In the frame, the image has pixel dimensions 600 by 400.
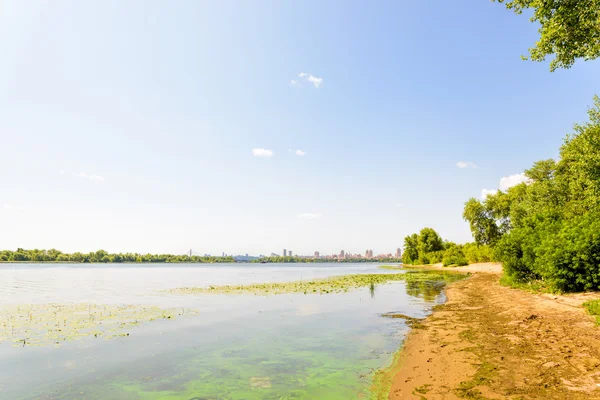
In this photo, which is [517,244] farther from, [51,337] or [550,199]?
[51,337]

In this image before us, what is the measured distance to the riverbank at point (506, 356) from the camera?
25.8 feet

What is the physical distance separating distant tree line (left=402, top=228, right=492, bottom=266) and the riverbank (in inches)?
2690

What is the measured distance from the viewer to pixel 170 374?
10.6 m

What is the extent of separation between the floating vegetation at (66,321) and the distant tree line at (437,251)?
76.3 m

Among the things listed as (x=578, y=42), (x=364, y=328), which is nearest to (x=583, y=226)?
(x=578, y=42)

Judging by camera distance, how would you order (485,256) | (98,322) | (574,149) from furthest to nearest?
1. (485,256)
2. (574,149)
3. (98,322)

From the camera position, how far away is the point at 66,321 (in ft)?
63.0

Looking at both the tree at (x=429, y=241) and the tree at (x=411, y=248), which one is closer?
the tree at (x=429, y=241)

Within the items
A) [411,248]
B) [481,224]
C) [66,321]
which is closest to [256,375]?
[66,321]

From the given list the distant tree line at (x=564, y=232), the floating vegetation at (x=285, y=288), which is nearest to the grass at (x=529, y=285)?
the distant tree line at (x=564, y=232)

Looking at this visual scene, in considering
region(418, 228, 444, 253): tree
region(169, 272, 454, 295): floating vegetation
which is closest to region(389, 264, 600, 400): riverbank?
region(169, 272, 454, 295): floating vegetation

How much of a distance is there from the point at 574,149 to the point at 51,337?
4420 centimetres

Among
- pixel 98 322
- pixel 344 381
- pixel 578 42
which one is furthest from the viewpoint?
pixel 98 322

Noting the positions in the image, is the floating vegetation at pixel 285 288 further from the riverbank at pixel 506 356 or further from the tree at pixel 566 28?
the tree at pixel 566 28
